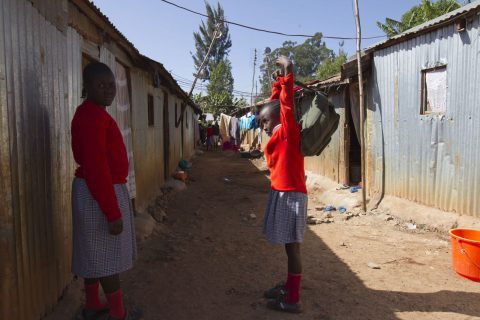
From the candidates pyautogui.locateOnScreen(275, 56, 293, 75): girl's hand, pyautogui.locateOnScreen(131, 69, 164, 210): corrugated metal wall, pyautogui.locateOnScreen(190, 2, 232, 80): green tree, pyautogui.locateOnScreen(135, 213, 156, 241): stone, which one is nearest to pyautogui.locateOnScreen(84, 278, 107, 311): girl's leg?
pyautogui.locateOnScreen(275, 56, 293, 75): girl's hand

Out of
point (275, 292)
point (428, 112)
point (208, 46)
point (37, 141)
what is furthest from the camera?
point (208, 46)

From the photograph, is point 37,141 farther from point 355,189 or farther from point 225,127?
point 225,127

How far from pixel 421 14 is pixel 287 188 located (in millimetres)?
15940

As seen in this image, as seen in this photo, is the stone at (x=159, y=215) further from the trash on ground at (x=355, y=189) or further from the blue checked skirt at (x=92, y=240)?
the trash on ground at (x=355, y=189)

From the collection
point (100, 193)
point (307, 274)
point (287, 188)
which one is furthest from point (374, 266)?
point (100, 193)

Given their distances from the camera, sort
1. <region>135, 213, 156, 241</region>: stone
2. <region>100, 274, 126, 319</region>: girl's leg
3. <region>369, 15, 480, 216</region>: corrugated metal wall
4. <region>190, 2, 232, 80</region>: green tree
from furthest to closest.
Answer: <region>190, 2, 232, 80</region>: green tree < <region>369, 15, 480, 216</region>: corrugated metal wall < <region>135, 213, 156, 241</region>: stone < <region>100, 274, 126, 319</region>: girl's leg

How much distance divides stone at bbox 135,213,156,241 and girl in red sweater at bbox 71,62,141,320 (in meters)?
2.79

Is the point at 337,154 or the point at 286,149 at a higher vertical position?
the point at 286,149

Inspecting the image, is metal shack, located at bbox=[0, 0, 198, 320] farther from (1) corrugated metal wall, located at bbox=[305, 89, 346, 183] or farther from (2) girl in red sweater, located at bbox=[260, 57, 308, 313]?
(1) corrugated metal wall, located at bbox=[305, 89, 346, 183]

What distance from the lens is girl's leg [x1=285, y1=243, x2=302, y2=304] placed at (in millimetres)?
3264

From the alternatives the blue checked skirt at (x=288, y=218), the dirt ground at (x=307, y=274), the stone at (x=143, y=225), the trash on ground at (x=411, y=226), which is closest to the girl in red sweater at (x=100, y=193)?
the dirt ground at (x=307, y=274)

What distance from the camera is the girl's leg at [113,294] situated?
260 cm

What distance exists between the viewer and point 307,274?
14.3 ft

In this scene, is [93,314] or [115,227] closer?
[115,227]
